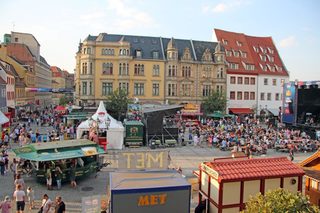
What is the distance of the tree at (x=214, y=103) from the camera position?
5056 cm

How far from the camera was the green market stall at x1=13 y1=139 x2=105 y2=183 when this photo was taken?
637 inches

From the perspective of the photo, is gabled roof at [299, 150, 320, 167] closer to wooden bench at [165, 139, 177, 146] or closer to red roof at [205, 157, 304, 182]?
red roof at [205, 157, 304, 182]

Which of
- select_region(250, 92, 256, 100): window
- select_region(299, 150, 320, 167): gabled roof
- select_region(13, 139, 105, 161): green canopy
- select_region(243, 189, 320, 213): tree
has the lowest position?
select_region(13, 139, 105, 161): green canopy

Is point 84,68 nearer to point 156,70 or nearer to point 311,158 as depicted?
point 156,70

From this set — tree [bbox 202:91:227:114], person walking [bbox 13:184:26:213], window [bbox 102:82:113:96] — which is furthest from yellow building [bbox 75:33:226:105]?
person walking [bbox 13:184:26:213]

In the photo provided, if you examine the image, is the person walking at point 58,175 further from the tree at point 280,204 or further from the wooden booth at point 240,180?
the tree at point 280,204

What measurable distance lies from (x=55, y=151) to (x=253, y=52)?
51329 mm

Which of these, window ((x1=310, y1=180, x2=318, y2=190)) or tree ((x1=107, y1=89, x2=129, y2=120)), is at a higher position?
tree ((x1=107, y1=89, x2=129, y2=120))

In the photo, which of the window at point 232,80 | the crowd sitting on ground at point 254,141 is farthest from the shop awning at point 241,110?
the crowd sitting on ground at point 254,141

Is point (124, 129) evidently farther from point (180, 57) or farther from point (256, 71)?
point (256, 71)

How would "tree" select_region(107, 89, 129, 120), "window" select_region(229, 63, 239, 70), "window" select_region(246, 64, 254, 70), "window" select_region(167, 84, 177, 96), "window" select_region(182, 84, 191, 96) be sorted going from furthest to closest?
"window" select_region(246, 64, 254, 70) → "window" select_region(229, 63, 239, 70) → "window" select_region(182, 84, 191, 96) → "window" select_region(167, 84, 177, 96) → "tree" select_region(107, 89, 129, 120)

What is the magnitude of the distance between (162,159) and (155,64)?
41816 mm

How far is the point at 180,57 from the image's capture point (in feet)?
176

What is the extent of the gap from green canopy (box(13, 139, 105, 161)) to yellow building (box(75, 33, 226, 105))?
33.5 meters
